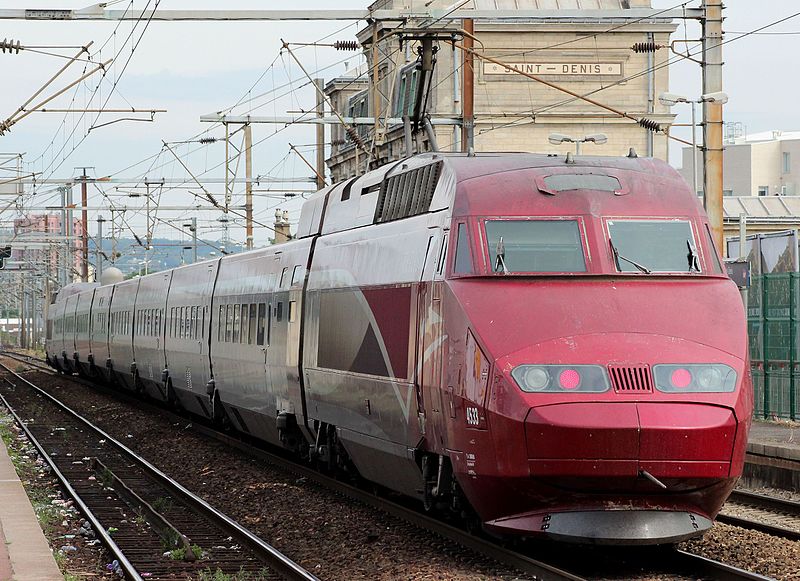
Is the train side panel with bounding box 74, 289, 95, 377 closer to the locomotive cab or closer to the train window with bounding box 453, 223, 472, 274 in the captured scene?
the train window with bounding box 453, 223, 472, 274

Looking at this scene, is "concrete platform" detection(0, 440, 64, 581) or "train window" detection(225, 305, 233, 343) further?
"train window" detection(225, 305, 233, 343)

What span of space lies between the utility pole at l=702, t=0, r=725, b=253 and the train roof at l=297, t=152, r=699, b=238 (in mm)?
7968

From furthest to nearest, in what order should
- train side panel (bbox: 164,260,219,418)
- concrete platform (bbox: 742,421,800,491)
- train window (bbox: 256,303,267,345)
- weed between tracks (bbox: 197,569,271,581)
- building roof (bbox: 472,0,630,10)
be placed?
1. building roof (bbox: 472,0,630,10)
2. train side panel (bbox: 164,260,219,418)
3. train window (bbox: 256,303,267,345)
4. concrete platform (bbox: 742,421,800,491)
5. weed between tracks (bbox: 197,569,271,581)

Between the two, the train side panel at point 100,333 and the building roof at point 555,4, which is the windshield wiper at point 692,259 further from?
the building roof at point 555,4

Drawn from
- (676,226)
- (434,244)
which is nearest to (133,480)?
(434,244)

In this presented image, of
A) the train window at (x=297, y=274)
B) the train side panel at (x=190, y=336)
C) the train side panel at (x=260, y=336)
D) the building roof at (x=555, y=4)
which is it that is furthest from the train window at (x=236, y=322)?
the building roof at (x=555, y=4)

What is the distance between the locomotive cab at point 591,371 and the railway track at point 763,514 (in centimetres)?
252

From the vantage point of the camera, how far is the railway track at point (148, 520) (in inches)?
481

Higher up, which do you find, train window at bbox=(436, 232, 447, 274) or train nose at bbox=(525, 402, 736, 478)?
train window at bbox=(436, 232, 447, 274)

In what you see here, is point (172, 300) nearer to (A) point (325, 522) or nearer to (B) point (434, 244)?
(A) point (325, 522)

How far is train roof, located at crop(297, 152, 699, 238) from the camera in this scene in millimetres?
12039

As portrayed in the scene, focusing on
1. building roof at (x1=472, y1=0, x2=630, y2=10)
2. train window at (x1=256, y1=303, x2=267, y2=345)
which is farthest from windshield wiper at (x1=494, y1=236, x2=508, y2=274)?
building roof at (x1=472, y1=0, x2=630, y2=10)

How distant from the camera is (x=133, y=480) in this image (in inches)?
749

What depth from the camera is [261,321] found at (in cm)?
1981
